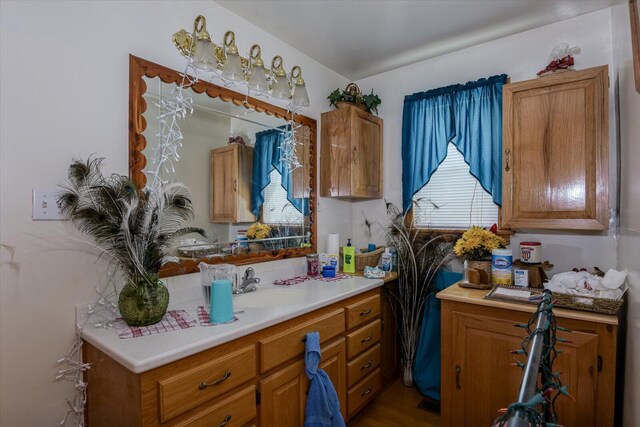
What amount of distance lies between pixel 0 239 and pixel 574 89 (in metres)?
2.78

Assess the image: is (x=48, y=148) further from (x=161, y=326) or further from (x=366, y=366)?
(x=366, y=366)

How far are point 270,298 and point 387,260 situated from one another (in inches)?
40.3

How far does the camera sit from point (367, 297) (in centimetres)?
210

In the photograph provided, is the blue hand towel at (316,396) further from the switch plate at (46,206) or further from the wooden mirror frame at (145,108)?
the switch plate at (46,206)

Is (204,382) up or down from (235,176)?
down

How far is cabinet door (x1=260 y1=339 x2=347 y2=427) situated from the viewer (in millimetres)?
1399

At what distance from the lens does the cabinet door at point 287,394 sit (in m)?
1.40

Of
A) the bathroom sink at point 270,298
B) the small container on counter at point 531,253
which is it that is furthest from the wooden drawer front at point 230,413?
the small container on counter at point 531,253

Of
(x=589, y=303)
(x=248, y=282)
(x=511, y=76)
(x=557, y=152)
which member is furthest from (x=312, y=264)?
(x=511, y=76)

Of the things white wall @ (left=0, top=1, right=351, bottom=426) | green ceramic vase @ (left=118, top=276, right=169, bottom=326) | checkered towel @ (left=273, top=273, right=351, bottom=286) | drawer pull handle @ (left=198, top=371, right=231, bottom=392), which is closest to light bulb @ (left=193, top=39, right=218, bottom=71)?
white wall @ (left=0, top=1, right=351, bottom=426)

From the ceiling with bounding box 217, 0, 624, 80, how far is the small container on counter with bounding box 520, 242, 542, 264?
144cm

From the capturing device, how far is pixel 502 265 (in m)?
1.97

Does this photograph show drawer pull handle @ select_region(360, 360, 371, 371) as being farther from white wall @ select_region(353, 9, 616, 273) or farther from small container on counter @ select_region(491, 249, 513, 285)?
white wall @ select_region(353, 9, 616, 273)

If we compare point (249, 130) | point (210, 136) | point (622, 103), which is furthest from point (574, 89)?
point (210, 136)
